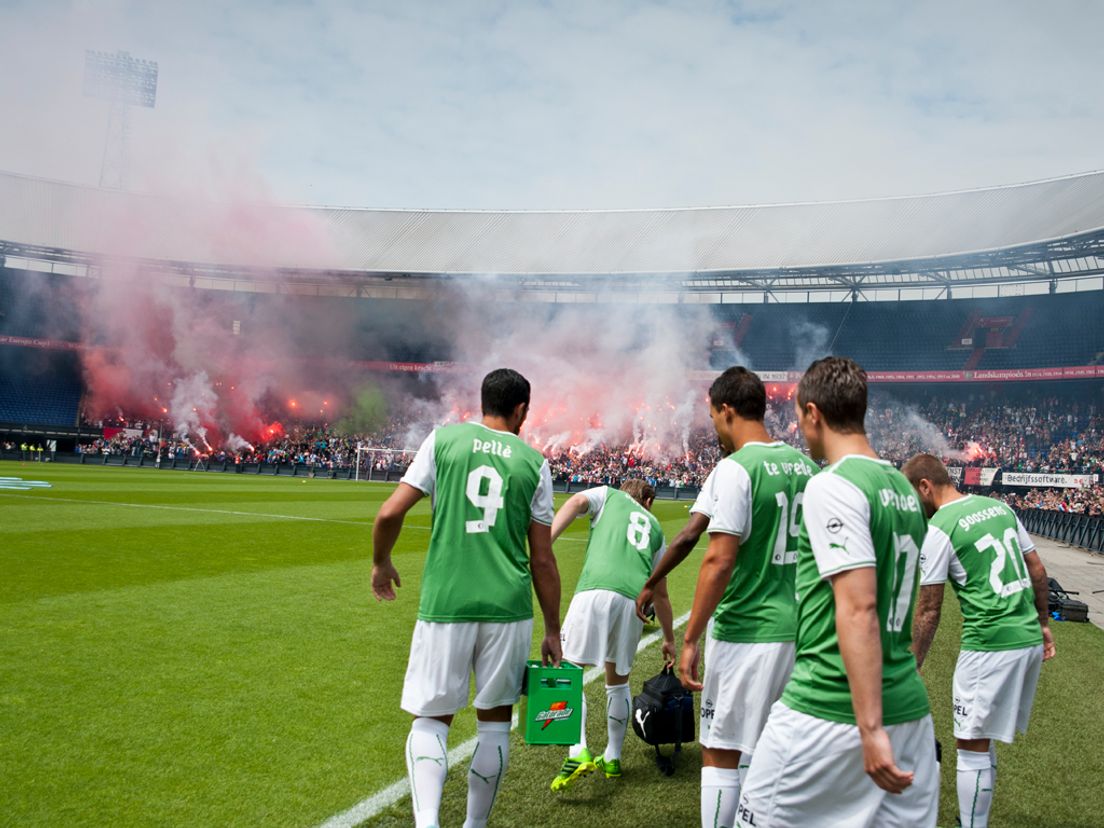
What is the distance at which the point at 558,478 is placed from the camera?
133 feet

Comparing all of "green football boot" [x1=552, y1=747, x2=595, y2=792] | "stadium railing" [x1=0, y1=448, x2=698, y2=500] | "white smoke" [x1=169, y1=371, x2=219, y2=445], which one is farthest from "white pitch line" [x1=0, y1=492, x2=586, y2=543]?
"white smoke" [x1=169, y1=371, x2=219, y2=445]

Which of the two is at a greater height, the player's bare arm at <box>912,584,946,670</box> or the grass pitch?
the player's bare arm at <box>912,584,946,670</box>

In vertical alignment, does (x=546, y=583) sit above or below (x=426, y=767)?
above

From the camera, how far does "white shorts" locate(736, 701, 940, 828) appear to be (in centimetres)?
224

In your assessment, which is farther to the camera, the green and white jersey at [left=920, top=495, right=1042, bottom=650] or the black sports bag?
the black sports bag

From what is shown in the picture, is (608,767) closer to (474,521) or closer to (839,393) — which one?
(474,521)


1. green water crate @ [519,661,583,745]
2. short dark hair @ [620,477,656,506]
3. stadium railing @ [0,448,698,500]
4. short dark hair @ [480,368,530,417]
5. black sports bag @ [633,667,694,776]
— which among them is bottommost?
stadium railing @ [0,448,698,500]

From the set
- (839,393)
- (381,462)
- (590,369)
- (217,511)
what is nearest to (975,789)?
(839,393)

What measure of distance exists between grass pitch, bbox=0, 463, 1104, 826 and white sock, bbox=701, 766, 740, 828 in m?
0.91

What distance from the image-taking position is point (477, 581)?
3379 mm

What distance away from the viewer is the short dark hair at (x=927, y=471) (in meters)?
4.41

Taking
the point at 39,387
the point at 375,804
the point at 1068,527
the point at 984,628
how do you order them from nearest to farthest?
the point at 375,804, the point at 984,628, the point at 1068,527, the point at 39,387

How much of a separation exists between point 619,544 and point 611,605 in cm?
42

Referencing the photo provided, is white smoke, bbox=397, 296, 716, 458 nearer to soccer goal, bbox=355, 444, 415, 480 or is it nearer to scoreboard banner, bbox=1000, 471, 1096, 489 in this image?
soccer goal, bbox=355, 444, 415, 480
